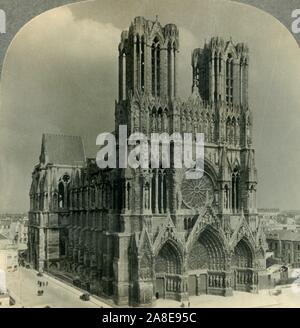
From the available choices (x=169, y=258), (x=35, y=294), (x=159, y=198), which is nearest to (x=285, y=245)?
(x=169, y=258)

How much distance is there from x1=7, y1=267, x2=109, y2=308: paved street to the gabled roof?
2262 mm

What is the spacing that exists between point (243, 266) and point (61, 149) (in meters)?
4.90

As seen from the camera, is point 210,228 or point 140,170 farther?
point 210,228

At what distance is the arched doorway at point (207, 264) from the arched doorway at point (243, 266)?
37 centimetres

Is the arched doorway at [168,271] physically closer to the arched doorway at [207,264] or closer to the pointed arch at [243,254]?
the arched doorway at [207,264]

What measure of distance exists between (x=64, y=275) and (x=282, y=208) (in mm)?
4584

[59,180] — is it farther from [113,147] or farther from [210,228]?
[210,228]

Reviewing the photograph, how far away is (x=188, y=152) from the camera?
35.2 feet

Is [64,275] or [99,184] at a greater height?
[99,184]

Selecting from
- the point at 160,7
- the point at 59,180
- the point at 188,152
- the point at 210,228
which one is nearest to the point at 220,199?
the point at 210,228

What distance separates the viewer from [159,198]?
35.5 feet

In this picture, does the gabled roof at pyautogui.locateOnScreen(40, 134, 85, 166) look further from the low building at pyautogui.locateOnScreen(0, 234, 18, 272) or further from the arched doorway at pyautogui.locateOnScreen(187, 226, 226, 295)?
the arched doorway at pyautogui.locateOnScreen(187, 226, 226, 295)

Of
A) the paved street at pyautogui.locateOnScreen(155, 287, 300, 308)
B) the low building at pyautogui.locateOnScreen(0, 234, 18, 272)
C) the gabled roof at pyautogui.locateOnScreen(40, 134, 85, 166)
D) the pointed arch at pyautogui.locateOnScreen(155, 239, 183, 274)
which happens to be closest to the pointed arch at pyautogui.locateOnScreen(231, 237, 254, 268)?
the paved street at pyautogui.locateOnScreen(155, 287, 300, 308)

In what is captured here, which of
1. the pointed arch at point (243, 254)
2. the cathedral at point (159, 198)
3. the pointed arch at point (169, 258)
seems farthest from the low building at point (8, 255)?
the pointed arch at point (243, 254)
